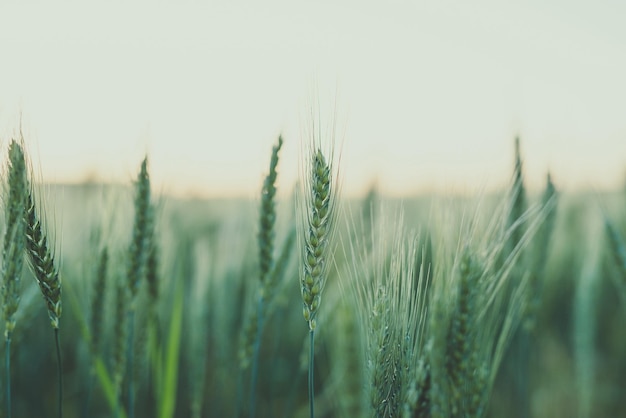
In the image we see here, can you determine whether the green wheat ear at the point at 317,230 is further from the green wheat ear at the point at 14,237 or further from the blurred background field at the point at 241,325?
the green wheat ear at the point at 14,237

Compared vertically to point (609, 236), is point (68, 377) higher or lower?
lower

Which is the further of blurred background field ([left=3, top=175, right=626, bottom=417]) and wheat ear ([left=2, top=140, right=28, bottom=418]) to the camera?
blurred background field ([left=3, top=175, right=626, bottom=417])

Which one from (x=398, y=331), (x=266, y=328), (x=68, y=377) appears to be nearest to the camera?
(x=398, y=331)

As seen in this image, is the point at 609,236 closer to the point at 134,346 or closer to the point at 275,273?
the point at 275,273

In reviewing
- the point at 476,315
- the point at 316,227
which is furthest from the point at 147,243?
the point at 476,315

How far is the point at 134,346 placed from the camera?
201 cm

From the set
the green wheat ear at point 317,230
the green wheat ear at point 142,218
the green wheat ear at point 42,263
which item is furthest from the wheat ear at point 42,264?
the green wheat ear at point 317,230

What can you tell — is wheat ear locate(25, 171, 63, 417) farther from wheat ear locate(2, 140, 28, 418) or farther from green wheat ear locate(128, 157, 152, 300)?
green wheat ear locate(128, 157, 152, 300)

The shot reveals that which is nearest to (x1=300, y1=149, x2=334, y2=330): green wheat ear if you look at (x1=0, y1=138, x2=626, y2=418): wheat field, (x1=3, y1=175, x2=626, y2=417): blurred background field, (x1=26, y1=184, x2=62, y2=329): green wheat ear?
(x1=0, y1=138, x2=626, y2=418): wheat field

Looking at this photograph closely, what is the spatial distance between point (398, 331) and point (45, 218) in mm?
847

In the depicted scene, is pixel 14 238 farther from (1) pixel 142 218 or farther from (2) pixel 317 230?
(2) pixel 317 230

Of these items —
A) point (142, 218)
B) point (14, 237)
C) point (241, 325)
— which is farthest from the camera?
point (241, 325)


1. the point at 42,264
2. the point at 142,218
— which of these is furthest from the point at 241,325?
the point at 42,264

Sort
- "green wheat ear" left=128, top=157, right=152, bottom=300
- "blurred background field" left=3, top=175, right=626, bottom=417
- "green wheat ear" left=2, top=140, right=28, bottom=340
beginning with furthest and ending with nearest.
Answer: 1. "blurred background field" left=3, top=175, right=626, bottom=417
2. "green wheat ear" left=128, top=157, right=152, bottom=300
3. "green wheat ear" left=2, top=140, right=28, bottom=340
